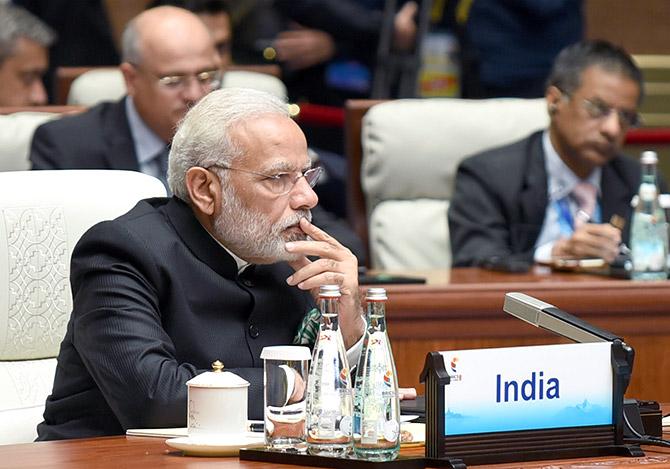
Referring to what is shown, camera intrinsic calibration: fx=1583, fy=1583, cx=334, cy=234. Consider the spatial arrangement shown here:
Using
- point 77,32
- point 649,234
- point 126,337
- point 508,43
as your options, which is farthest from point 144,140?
point 126,337

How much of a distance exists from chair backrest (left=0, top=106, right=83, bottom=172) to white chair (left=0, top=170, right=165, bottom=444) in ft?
5.46

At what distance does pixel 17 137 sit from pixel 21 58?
1114 mm

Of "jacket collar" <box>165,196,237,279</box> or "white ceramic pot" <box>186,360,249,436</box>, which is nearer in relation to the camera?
"white ceramic pot" <box>186,360,249,436</box>

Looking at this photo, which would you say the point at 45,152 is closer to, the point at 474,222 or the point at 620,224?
the point at 474,222

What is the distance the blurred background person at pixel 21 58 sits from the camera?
5.76 meters

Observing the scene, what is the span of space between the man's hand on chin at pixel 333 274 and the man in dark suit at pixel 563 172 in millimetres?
2043

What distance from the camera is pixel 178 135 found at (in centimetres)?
285

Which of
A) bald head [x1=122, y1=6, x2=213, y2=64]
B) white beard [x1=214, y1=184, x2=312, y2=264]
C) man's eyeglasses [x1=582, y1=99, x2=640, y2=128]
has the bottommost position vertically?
white beard [x1=214, y1=184, x2=312, y2=264]

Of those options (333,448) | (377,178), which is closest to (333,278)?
(333,448)

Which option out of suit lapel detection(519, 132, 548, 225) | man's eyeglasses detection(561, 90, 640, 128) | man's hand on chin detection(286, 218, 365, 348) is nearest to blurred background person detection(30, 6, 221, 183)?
suit lapel detection(519, 132, 548, 225)

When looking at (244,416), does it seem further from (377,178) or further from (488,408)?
(377,178)

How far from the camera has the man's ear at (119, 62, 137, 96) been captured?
4926mm

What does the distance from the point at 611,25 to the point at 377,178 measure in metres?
3.37

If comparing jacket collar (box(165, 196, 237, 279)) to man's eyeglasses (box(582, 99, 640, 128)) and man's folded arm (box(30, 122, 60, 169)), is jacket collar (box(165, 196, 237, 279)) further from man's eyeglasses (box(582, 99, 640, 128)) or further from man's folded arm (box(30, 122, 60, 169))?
man's eyeglasses (box(582, 99, 640, 128))
